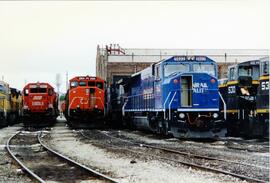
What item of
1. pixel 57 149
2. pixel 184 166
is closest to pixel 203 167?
pixel 184 166

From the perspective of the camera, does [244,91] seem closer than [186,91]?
No

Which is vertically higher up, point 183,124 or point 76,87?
point 76,87

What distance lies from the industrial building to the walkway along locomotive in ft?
81.3

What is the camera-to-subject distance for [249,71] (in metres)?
18.9

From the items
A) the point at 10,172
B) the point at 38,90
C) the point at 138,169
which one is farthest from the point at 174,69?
the point at 38,90

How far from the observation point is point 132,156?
490 inches

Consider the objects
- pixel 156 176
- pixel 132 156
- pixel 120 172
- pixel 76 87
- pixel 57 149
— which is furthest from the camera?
pixel 76 87

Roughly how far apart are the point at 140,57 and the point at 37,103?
20676mm

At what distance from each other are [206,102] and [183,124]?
1270mm

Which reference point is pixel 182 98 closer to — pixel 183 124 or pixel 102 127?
pixel 183 124

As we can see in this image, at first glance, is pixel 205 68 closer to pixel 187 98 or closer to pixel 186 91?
pixel 186 91

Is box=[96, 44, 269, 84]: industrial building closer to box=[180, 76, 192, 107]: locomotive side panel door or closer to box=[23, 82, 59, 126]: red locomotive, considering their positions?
box=[23, 82, 59, 126]: red locomotive

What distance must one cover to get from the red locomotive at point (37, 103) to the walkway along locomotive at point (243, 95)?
549 inches

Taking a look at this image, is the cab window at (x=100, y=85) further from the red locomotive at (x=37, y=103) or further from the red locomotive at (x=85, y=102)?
the red locomotive at (x=37, y=103)
